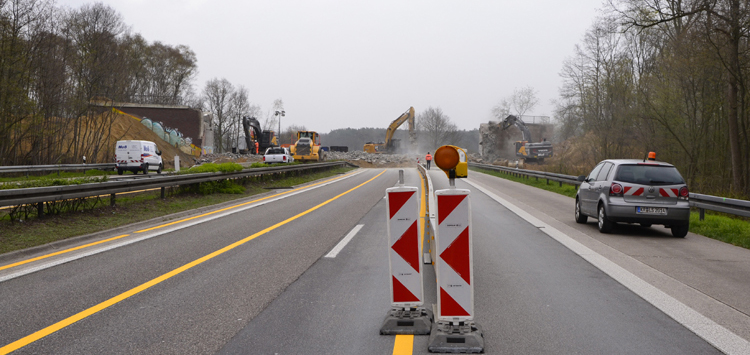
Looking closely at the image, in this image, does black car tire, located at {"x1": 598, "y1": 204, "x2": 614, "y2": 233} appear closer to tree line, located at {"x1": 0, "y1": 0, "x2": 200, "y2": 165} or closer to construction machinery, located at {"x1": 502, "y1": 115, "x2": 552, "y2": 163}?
tree line, located at {"x1": 0, "y1": 0, "x2": 200, "y2": 165}

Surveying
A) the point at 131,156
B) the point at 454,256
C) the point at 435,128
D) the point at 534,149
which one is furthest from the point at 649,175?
the point at 435,128

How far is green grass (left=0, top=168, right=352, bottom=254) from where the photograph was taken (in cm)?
833

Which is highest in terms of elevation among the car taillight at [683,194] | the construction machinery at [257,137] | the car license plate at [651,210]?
the construction machinery at [257,137]

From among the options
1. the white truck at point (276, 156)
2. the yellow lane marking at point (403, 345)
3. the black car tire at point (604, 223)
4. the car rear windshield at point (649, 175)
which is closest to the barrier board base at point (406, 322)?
the yellow lane marking at point (403, 345)

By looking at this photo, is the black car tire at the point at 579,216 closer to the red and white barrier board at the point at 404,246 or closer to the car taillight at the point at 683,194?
the car taillight at the point at 683,194

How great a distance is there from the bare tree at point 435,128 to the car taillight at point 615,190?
76.6 m

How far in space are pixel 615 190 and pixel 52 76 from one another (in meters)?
30.6

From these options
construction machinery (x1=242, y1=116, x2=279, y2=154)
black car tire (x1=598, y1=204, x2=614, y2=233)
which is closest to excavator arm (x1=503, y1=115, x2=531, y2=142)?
construction machinery (x1=242, y1=116, x2=279, y2=154)

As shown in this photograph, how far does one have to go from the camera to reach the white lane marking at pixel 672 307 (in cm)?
389

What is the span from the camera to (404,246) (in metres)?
4.28

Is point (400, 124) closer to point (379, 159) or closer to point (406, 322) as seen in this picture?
point (379, 159)

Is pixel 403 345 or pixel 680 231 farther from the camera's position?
pixel 680 231

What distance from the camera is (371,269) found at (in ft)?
21.5

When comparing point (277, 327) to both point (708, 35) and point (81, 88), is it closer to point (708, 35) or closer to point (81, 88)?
point (708, 35)
